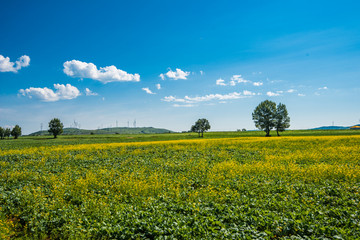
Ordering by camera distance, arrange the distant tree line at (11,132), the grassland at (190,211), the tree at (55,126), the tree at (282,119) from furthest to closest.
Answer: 1. the distant tree line at (11,132)
2. the tree at (55,126)
3. the tree at (282,119)
4. the grassland at (190,211)

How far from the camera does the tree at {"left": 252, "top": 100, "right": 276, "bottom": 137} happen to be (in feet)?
261

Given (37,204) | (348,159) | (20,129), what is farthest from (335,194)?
(20,129)

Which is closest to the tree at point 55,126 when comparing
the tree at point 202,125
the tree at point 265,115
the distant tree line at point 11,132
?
the distant tree line at point 11,132

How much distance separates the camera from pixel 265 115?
8062cm

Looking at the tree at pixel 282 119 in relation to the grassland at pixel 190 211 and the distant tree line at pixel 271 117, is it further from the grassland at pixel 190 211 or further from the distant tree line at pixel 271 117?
the grassland at pixel 190 211

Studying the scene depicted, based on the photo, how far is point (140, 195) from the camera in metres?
10.4

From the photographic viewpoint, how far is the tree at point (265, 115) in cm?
7956

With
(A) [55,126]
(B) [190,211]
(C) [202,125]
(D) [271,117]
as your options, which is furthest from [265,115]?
(A) [55,126]

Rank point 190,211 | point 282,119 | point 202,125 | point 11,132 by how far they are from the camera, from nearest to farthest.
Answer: point 190,211 < point 282,119 < point 202,125 < point 11,132

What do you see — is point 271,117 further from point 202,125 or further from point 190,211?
point 190,211

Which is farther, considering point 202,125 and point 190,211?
point 202,125

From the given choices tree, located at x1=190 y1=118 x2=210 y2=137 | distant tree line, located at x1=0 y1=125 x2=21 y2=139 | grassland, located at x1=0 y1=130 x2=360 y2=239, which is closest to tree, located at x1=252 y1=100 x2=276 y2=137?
tree, located at x1=190 y1=118 x2=210 y2=137

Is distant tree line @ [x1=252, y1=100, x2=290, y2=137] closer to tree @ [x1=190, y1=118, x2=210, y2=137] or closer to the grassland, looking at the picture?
tree @ [x1=190, y1=118, x2=210, y2=137]

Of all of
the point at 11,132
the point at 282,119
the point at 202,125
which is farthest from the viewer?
the point at 11,132
